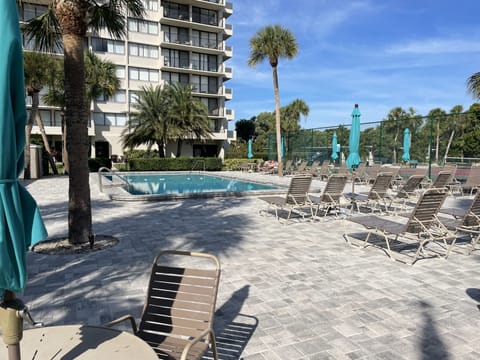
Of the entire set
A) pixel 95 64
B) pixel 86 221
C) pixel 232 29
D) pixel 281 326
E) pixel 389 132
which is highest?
pixel 232 29

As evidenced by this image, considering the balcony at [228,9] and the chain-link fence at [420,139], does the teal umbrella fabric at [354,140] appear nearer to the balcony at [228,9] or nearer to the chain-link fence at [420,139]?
the chain-link fence at [420,139]

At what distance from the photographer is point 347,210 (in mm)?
10062

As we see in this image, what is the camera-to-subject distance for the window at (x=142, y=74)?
37688 mm

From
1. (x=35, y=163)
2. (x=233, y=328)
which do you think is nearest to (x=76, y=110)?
(x=233, y=328)

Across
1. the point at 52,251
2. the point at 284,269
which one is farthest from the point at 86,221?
the point at 284,269

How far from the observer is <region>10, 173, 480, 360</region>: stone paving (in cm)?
317

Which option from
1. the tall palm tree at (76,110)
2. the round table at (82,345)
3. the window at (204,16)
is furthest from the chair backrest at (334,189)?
the window at (204,16)

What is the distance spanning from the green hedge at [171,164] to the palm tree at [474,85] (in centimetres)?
1970

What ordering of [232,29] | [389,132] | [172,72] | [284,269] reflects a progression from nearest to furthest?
1. [284,269]
2. [389,132]
3. [172,72]
4. [232,29]

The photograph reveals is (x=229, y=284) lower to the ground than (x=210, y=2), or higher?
lower

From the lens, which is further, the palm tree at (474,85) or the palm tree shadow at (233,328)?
the palm tree at (474,85)

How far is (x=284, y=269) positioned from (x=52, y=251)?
154 inches

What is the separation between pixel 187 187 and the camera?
18.9 meters

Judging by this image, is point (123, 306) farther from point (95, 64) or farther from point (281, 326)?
point (95, 64)
